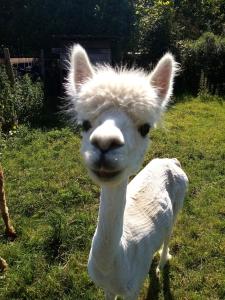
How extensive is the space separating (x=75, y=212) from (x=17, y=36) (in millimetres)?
10187

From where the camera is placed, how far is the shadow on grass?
4.02m

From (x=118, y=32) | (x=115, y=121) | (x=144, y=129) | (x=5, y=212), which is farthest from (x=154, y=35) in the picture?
(x=115, y=121)

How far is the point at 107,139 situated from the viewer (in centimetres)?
183

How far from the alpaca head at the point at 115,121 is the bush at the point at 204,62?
A: 1175 centimetres

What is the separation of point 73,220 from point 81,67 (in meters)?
3.01

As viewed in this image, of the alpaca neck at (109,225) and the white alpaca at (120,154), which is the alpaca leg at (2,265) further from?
the alpaca neck at (109,225)

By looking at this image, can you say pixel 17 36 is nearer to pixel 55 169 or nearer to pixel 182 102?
pixel 182 102

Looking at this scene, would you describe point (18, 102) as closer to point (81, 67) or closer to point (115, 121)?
point (81, 67)

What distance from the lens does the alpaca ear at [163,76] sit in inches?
98.1

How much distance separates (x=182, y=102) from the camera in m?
11.7

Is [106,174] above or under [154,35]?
above

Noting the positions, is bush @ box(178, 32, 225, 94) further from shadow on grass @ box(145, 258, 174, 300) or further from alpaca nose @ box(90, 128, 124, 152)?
alpaca nose @ box(90, 128, 124, 152)

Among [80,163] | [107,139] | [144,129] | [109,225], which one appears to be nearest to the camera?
[107,139]

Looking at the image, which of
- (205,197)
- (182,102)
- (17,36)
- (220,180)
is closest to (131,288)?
(205,197)
